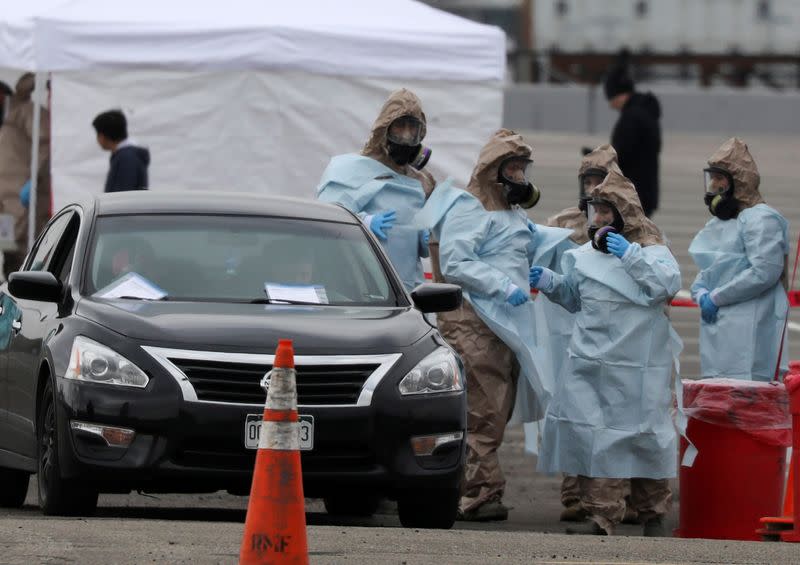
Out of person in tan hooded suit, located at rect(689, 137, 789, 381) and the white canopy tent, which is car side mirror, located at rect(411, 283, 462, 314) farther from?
the white canopy tent

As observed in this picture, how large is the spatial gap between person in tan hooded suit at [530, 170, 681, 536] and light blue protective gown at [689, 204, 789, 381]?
3.16 feet

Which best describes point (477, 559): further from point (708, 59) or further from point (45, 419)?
point (708, 59)

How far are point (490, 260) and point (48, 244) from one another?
7.06 ft

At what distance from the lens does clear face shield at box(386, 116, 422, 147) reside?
1030cm

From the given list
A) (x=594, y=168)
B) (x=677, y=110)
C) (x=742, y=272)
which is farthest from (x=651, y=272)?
(x=677, y=110)

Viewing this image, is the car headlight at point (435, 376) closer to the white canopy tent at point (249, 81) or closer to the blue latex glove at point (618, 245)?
the blue latex glove at point (618, 245)

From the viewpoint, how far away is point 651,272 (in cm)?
913

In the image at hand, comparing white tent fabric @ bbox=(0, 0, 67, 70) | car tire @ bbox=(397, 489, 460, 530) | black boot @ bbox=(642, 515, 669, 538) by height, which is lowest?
black boot @ bbox=(642, 515, 669, 538)

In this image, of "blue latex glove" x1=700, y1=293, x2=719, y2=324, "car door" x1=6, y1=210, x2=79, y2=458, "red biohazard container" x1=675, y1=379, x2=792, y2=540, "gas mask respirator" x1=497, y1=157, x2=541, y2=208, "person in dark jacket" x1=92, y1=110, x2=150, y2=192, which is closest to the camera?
"car door" x1=6, y1=210, x2=79, y2=458

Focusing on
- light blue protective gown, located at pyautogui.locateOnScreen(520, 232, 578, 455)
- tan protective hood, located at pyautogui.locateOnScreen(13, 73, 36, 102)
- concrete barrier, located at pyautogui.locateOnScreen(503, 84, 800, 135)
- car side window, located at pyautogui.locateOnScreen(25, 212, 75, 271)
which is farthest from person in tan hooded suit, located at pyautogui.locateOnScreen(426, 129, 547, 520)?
concrete barrier, located at pyautogui.locateOnScreen(503, 84, 800, 135)

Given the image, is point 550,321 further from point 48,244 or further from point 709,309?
point 48,244

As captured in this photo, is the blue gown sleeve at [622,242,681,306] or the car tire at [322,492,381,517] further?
the car tire at [322,492,381,517]

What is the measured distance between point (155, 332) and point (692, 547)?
216 centimetres

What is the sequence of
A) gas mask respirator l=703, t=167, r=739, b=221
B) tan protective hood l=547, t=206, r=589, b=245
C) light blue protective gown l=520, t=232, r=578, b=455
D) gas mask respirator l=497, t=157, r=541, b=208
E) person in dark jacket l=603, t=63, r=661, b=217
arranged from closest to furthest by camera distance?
gas mask respirator l=497, t=157, r=541, b=208 < light blue protective gown l=520, t=232, r=578, b=455 < gas mask respirator l=703, t=167, r=739, b=221 < tan protective hood l=547, t=206, r=589, b=245 < person in dark jacket l=603, t=63, r=661, b=217
